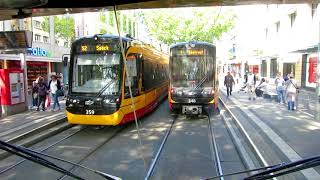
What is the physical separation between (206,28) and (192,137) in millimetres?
30321

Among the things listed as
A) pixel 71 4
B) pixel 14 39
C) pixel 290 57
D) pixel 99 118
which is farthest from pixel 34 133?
pixel 290 57

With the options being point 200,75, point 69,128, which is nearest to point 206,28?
point 200,75

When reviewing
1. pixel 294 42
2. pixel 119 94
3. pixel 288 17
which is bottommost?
pixel 119 94

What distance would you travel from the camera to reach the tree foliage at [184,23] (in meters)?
38.1

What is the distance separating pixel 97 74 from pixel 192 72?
15.9 ft

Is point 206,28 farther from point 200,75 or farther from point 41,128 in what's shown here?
point 41,128

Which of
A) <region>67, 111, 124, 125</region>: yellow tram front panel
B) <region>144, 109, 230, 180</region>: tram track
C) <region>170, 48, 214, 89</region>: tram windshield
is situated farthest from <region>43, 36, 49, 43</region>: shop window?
<region>67, 111, 124, 125</region>: yellow tram front panel

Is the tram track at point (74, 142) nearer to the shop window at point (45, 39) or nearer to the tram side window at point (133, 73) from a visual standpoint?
the tram side window at point (133, 73)

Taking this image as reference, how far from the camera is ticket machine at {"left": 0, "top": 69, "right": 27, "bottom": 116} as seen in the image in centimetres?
1377

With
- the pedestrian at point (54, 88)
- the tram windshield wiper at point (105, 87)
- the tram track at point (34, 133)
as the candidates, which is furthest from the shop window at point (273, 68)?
the tram track at point (34, 133)

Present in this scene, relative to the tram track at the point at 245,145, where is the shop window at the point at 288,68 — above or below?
above

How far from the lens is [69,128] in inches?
477

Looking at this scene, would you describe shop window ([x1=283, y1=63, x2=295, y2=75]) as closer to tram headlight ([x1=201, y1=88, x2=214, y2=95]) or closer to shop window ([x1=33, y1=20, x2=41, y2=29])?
tram headlight ([x1=201, y1=88, x2=214, y2=95])

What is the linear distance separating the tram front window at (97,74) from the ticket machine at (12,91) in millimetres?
4356
